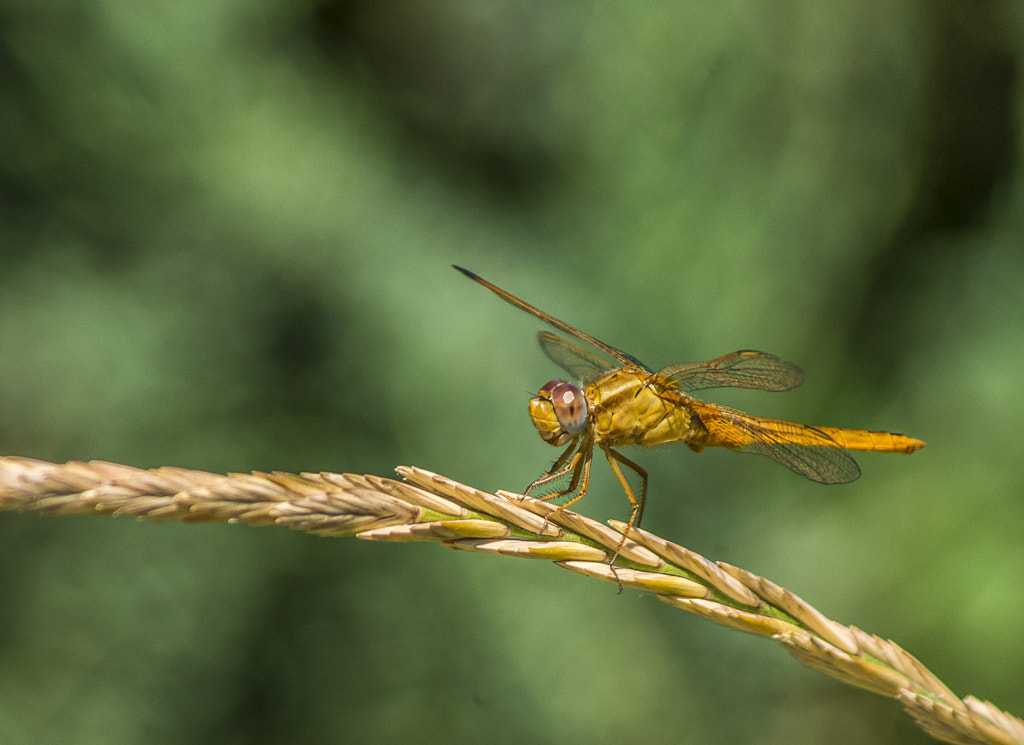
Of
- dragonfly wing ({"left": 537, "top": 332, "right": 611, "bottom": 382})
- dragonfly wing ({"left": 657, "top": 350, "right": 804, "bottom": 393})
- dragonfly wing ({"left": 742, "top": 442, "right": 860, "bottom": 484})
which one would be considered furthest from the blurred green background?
dragonfly wing ({"left": 742, "top": 442, "right": 860, "bottom": 484})

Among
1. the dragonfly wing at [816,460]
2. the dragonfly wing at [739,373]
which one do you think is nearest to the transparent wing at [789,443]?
the dragonfly wing at [816,460]

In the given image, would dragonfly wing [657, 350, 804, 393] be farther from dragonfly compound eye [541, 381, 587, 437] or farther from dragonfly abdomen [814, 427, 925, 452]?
dragonfly compound eye [541, 381, 587, 437]

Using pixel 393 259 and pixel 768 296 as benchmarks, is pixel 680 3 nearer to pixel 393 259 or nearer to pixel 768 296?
pixel 768 296

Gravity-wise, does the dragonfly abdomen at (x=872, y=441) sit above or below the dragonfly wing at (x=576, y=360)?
below

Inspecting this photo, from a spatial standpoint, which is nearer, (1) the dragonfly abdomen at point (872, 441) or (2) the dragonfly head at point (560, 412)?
(2) the dragonfly head at point (560, 412)

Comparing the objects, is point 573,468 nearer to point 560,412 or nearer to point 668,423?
point 560,412

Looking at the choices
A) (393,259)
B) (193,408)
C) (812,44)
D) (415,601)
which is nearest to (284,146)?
(393,259)

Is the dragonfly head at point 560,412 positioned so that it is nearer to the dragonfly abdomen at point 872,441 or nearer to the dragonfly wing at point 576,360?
the dragonfly wing at point 576,360
